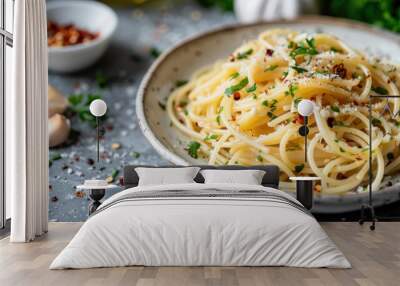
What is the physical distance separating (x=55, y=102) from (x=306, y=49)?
1.96 m

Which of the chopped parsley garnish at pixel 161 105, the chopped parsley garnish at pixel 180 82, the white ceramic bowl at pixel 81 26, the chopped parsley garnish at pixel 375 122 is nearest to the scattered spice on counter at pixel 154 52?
the white ceramic bowl at pixel 81 26

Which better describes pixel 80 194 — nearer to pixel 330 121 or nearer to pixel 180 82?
pixel 180 82

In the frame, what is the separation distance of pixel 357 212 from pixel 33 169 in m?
2.18

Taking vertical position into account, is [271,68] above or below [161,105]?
above

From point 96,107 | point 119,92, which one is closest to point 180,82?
point 119,92

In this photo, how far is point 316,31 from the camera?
5.11 metres

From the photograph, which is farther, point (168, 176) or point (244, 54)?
point (244, 54)

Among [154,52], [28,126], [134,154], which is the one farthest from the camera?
[154,52]

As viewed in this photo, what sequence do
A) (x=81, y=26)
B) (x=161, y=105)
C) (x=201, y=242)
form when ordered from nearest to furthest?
(x=201, y=242) < (x=161, y=105) < (x=81, y=26)

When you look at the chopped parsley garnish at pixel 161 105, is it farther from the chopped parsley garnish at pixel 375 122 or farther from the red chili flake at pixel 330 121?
the chopped parsley garnish at pixel 375 122

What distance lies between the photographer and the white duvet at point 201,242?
289 centimetres

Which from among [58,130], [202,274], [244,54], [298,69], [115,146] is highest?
[244,54]

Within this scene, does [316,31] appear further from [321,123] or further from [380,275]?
[380,275]

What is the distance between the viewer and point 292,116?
4.16 m
